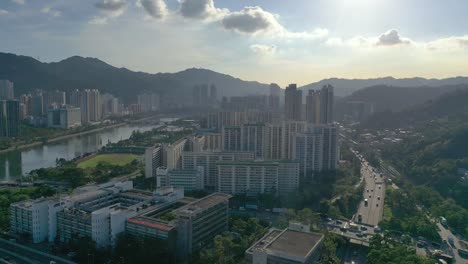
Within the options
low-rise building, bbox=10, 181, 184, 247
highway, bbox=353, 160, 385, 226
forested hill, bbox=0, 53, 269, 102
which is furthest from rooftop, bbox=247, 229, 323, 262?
forested hill, bbox=0, 53, 269, 102

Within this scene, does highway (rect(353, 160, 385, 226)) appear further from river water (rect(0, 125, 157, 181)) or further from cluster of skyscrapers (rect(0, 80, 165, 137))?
cluster of skyscrapers (rect(0, 80, 165, 137))

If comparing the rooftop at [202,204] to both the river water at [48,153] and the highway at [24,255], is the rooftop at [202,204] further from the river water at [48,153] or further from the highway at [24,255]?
the river water at [48,153]

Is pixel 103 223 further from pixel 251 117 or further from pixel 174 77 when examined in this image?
pixel 174 77

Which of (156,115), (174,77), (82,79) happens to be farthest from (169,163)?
(174,77)

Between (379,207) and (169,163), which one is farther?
(169,163)

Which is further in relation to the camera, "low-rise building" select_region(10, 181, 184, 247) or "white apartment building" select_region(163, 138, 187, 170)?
"white apartment building" select_region(163, 138, 187, 170)

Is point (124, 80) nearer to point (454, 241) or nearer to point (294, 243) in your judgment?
point (454, 241)
